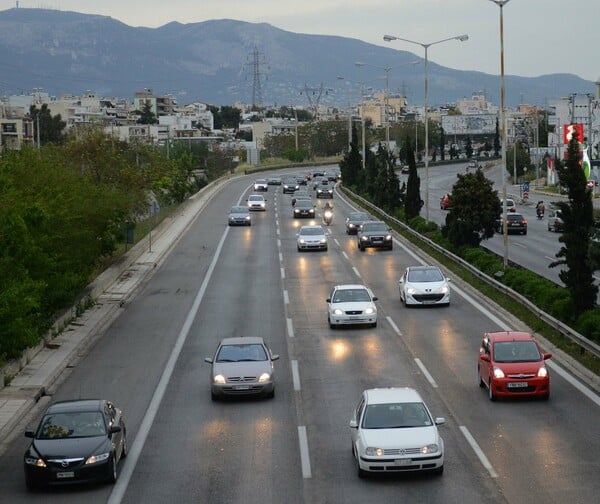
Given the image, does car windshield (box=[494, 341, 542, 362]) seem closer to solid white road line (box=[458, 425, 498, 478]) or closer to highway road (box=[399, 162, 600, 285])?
solid white road line (box=[458, 425, 498, 478])

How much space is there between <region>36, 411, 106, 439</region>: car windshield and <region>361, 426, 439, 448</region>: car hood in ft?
14.9

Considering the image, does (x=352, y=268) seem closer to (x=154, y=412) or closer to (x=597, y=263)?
(x=597, y=263)

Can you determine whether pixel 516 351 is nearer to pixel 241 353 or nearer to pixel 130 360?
pixel 241 353

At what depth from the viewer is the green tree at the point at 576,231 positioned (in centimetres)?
3166

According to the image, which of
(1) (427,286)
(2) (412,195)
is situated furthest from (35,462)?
(2) (412,195)

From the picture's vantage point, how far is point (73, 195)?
40969 millimetres

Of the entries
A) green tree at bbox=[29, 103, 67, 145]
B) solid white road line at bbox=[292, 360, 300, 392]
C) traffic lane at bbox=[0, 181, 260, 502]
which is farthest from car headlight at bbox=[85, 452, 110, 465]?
green tree at bbox=[29, 103, 67, 145]

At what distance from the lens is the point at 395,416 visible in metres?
18.9

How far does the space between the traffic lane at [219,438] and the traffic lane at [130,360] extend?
2.41ft

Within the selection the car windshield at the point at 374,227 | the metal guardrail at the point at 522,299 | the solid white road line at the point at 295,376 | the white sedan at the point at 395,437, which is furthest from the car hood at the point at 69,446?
the car windshield at the point at 374,227

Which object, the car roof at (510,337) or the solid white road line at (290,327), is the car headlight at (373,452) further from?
the solid white road line at (290,327)

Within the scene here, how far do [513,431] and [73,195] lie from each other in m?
23.7

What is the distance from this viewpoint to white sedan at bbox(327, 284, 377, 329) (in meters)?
35.0

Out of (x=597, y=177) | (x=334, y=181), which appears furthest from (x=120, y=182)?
(x=597, y=177)
